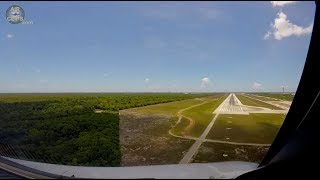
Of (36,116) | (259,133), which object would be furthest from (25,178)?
(36,116)

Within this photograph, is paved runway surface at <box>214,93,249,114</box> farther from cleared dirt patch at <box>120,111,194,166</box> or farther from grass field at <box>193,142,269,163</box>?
grass field at <box>193,142,269,163</box>

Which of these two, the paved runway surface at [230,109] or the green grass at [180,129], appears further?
the paved runway surface at [230,109]

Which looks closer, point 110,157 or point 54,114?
point 110,157

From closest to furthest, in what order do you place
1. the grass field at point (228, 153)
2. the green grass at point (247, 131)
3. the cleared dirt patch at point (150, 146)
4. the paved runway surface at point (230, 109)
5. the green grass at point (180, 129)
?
the grass field at point (228, 153)
the cleared dirt patch at point (150, 146)
the green grass at point (247, 131)
the green grass at point (180, 129)
the paved runway surface at point (230, 109)

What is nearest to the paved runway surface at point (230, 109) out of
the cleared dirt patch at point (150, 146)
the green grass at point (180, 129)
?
the green grass at point (180, 129)

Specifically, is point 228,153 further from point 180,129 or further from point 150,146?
point 180,129

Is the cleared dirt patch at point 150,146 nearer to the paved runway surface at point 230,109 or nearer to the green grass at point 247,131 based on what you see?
the green grass at point 247,131

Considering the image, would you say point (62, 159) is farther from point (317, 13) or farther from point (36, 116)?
point (36, 116)

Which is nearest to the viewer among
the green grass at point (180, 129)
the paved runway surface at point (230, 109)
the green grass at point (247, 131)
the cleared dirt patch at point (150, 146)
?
the cleared dirt patch at point (150, 146)

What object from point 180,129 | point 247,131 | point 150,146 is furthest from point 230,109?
point 150,146

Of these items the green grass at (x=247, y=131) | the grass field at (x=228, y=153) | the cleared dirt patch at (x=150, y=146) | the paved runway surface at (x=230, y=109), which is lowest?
the cleared dirt patch at (x=150, y=146)
